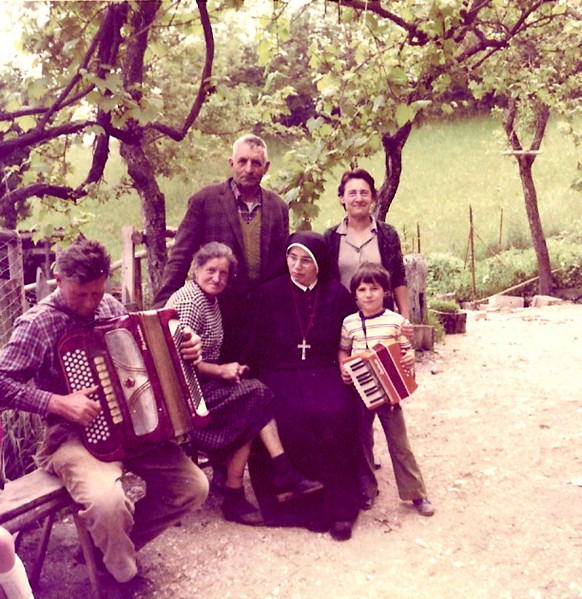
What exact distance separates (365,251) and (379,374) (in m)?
0.98

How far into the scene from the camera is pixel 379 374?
4246 mm

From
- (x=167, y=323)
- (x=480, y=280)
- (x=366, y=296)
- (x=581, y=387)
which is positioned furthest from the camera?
(x=480, y=280)

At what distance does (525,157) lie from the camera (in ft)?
50.0

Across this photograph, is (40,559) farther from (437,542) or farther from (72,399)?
(437,542)

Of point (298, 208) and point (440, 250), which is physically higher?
point (298, 208)

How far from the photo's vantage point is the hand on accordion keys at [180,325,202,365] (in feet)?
12.0

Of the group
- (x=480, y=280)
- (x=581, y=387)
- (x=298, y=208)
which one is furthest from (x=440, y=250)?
(x=298, y=208)

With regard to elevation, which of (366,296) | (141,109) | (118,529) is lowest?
(118,529)

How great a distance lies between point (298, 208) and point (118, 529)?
323cm

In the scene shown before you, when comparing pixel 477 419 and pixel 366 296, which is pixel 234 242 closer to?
pixel 366 296

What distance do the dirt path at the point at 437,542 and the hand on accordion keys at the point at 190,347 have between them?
1.17m

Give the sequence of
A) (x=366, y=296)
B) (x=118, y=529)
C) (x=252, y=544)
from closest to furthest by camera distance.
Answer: (x=118, y=529) → (x=252, y=544) → (x=366, y=296)

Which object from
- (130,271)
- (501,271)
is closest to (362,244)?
(130,271)

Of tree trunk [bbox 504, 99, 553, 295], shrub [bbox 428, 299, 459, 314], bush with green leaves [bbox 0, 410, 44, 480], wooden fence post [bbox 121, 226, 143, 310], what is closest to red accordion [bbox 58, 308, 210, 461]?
bush with green leaves [bbox 0, 410, 44, 480]
